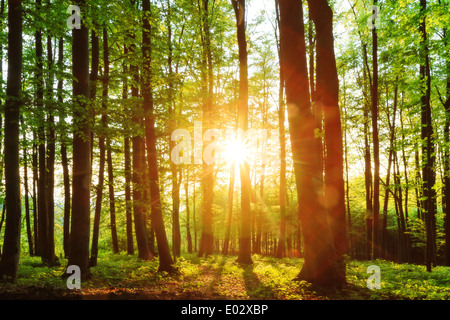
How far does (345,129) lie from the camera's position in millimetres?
24375

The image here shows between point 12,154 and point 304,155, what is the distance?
820 centimetres

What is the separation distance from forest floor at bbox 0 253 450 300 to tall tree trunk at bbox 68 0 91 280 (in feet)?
3.14

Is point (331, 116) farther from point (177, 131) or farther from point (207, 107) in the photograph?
point (207, 107)

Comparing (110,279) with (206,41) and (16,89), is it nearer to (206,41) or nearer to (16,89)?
(16,89)

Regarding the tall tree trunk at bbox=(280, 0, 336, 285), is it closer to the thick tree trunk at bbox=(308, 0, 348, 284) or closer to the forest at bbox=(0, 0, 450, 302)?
the forest at bbox=(0, 0, 450, 302)

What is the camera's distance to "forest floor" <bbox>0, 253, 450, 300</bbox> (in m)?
5.66

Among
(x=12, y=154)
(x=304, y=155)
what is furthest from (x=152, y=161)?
(x=304, y=155)

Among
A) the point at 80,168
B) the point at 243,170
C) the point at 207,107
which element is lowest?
the point at 80,168

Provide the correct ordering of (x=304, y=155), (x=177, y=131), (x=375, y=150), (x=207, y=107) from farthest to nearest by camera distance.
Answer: (x=207, y=107) < (x=375, y=150) < (x=177, y=131) < (x=304, y=155)

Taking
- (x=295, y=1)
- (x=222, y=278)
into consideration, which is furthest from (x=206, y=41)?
(x=222, y=278)

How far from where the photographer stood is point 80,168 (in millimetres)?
8688

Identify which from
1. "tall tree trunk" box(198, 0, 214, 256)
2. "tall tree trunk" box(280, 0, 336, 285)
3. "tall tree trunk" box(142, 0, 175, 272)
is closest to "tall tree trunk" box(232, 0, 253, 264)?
"tall tree trunk" box(198, 0, 214, 256)

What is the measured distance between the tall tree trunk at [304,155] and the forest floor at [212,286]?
640 millimetres
